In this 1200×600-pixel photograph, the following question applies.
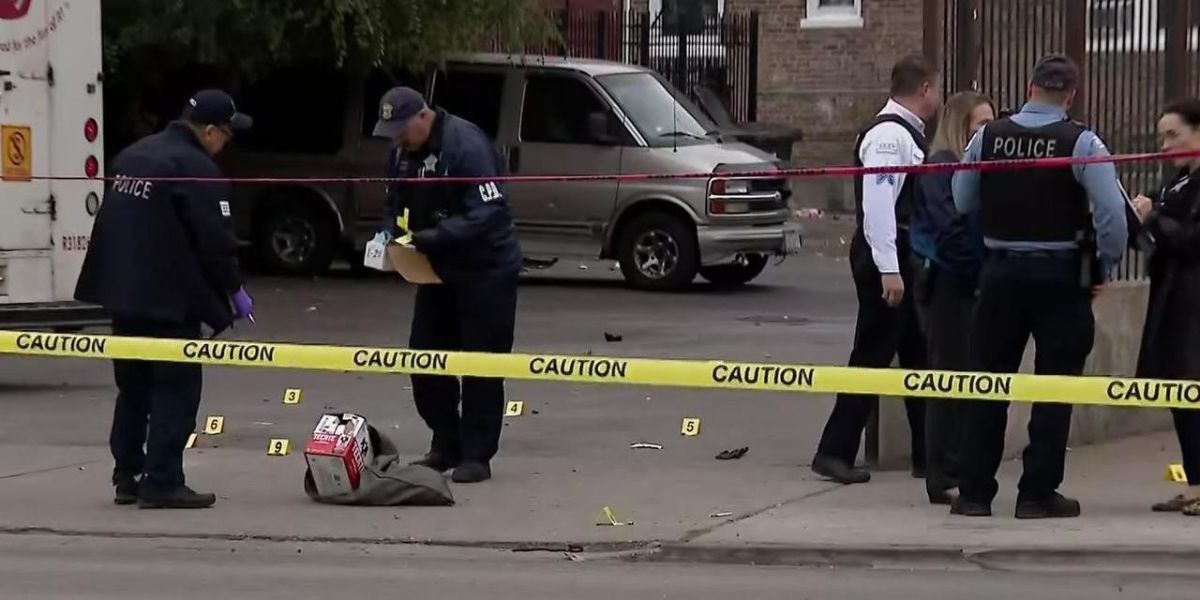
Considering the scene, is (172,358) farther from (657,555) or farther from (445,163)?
(657,555)

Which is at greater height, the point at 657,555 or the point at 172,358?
the point at 172,358

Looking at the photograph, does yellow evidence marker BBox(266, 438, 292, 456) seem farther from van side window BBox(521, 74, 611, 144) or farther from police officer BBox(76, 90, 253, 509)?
van side window BBox(521, 74, 611, 144)

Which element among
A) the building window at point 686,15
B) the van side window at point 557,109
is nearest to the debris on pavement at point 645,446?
the van side window at point 557,109

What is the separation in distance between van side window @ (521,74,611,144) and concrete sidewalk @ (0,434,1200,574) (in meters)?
8.25

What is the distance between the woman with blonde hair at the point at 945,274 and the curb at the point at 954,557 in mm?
992

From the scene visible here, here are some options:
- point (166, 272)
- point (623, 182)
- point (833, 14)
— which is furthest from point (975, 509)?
point (833, 14)

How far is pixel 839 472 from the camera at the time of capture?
29.9ft

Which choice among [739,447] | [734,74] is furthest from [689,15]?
[739,447]

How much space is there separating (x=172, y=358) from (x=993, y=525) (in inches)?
131

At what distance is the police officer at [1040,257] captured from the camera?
25.3ft

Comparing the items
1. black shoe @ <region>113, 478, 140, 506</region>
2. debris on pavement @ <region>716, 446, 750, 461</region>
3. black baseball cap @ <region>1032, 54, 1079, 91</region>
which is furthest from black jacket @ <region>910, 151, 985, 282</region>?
black shoe @ <region>113, 478, 140, 506</region>

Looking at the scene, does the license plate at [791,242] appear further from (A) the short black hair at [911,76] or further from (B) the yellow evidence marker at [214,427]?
(A) the short black hair at [911,76]

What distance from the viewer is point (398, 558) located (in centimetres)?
770

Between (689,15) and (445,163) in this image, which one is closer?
(445,163)
